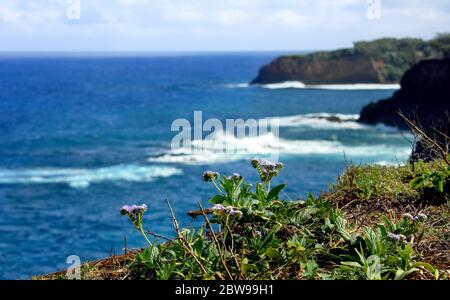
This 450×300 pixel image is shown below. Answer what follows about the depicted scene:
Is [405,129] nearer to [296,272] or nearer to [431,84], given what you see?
[431,84]

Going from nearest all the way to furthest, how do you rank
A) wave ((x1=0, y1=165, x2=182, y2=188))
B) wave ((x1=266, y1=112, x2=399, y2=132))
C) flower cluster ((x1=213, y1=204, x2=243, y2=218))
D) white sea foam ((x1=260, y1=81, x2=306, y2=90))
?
1. flower cluster ((x1=213, y1=204, x2=243, y2=218))
2. wave ((x1=0, y1=165, x2=182, y2=188))
3. wave ((x1=266, y1=112, x2=399, y2=132))
4. white sea foam ((x1=260, y1=81, x2=306, y2=90))

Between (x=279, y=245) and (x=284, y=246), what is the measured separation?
13 centimetres

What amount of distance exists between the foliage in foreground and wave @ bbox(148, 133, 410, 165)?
41275mm

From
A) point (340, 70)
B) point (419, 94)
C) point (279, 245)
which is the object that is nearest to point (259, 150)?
point (419, 94)

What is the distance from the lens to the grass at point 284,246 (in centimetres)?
463

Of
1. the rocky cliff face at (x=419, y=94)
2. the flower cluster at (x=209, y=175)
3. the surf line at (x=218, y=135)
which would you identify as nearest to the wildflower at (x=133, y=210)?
the flower cluster at (x=209, y=175)

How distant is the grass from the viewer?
4629 mm

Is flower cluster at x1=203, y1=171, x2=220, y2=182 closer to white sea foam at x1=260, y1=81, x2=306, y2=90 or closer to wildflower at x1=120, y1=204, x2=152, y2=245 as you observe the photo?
wildflower at x1=120, y1=204, x2=152, y2=245

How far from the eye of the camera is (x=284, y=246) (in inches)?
200

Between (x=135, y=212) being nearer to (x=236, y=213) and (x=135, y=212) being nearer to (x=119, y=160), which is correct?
(x=236, y=213)

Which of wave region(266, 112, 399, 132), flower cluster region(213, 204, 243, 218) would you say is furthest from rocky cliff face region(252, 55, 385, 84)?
flower cluster region(213, 204, 243, 218)

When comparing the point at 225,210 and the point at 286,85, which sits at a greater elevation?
the point at 225,210
